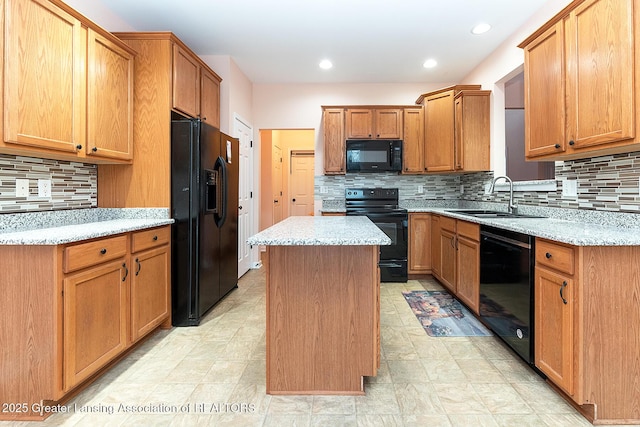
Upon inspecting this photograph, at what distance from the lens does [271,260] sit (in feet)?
5.55

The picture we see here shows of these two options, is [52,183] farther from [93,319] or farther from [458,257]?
[458,257]

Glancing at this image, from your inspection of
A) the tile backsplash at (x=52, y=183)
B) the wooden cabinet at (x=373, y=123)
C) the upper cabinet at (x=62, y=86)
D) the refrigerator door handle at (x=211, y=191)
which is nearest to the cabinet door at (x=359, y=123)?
the wooden cabinet at (x=373, y=123)

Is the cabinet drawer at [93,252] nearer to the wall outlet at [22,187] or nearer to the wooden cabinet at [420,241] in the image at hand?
the wall outlet at [22,187]

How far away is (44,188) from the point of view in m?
2.08

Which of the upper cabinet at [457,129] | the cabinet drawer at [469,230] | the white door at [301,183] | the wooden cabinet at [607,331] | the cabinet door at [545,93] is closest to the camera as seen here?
the wooden cabinet at [607,331]

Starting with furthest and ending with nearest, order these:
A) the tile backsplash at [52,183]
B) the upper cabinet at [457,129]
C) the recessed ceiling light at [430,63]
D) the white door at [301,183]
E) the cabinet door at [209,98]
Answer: the white door at [301,183]
the recessed ceiling light at [430,63]
the upper cabinet at [457,129]
the cabinet door at [209,98]
the tile backsplash at [52,183]

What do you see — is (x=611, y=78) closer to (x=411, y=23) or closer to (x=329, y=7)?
(x=411, y=23)

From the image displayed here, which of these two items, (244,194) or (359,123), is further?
(359,123)

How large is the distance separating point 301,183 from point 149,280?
15.2 ft

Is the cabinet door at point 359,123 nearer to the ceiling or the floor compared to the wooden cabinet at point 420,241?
nearer to the ceiling

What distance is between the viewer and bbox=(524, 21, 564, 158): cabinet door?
1984 millimetres

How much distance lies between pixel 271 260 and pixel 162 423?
0.87m

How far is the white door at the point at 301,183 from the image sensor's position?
21.9 ft

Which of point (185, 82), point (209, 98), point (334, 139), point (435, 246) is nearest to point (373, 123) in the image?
point (334, 139)
